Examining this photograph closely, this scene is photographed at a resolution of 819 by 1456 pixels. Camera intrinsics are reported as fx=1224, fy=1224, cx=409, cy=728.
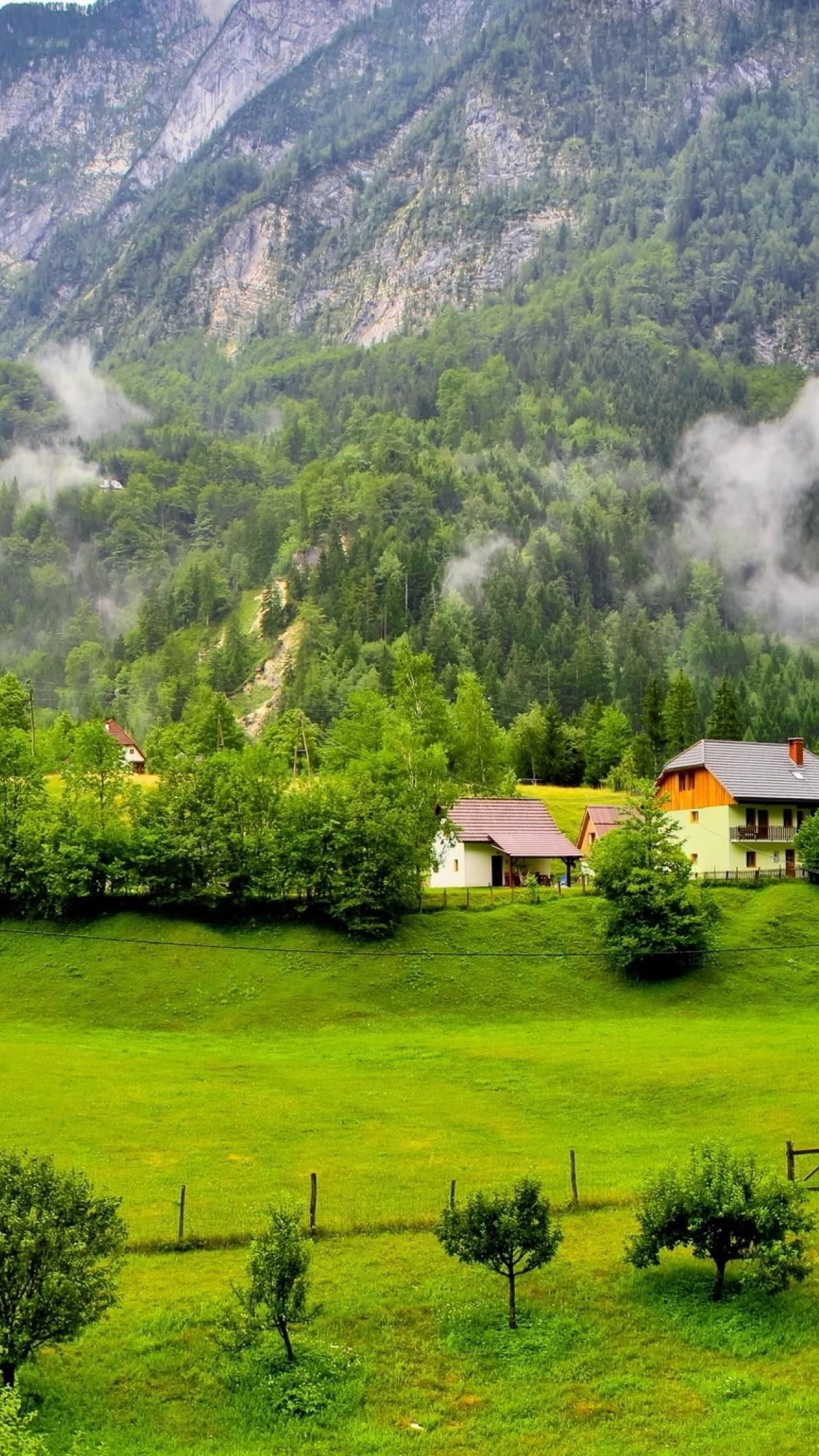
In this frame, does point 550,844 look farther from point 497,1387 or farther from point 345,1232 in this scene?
point 497,1387

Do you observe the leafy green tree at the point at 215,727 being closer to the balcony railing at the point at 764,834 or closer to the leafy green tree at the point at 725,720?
the leafy green tree at the point at 725,720

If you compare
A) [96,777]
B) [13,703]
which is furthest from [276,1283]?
[13,703]

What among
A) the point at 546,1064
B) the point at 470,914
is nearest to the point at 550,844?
the point at 470,914

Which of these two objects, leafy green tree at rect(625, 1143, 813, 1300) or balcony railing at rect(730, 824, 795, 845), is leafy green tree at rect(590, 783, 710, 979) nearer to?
balcony railing at rect(730, 824, 795, 845)

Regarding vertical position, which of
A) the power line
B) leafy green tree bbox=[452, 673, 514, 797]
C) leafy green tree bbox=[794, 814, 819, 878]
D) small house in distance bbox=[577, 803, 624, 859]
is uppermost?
leafy green tree bbox=[452, 673, 514, 797]

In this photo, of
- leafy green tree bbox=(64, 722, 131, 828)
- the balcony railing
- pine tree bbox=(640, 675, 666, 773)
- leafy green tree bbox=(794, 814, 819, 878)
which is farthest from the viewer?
pine tree bbox=(640, 675, 666, 773)

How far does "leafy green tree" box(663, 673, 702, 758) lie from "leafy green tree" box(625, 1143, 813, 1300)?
11248 centimetres

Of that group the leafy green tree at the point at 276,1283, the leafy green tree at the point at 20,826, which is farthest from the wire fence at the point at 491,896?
the leafy green tree at the point at 276,1283

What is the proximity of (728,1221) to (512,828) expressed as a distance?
61845 millimetres

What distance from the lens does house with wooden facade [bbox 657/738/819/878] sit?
286ft

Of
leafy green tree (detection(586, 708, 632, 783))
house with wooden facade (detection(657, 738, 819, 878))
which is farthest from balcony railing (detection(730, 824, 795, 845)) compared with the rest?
leafy green tree (detection(586, 708, 632, 783))

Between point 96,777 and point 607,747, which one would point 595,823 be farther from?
point 96,777

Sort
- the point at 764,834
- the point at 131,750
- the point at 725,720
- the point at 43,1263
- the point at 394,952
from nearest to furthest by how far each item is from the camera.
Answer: the point at 43,1263
the point at 394,952
the point at 764,834
the point at 725,720
the point at 131,750

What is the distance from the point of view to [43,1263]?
24641mm
